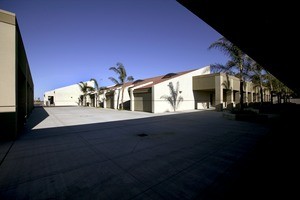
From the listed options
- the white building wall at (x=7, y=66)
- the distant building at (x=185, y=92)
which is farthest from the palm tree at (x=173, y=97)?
the white building wall at (x=7, y=66)

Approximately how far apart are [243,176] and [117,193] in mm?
2951

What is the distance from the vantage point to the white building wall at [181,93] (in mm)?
20484

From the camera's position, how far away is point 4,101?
6.45 meters

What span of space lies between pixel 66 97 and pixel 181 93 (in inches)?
1486

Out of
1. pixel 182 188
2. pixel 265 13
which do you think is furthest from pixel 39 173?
pixel 265 13

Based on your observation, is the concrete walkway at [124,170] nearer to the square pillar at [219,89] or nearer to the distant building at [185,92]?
the distant building at [185,92]

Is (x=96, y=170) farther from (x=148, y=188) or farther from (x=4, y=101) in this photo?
(x=4, y=101)

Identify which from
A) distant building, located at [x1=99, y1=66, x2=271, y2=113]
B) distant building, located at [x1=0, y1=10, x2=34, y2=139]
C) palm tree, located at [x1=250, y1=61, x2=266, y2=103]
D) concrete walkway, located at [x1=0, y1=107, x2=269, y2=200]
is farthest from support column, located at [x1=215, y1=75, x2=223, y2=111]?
distant building, located at [x1=0, y1=10, x2=34, y2=139]

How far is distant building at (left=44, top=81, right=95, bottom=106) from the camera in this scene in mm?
43312

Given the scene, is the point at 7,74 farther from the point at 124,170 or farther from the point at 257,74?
the point at 257,74

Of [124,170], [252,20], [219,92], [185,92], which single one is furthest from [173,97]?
[124,170]

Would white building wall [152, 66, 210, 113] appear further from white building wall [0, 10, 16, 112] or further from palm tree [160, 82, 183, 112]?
white building wall [0, 10, 16, 112]

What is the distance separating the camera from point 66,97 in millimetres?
44344

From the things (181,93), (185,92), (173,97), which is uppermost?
(185,92)
